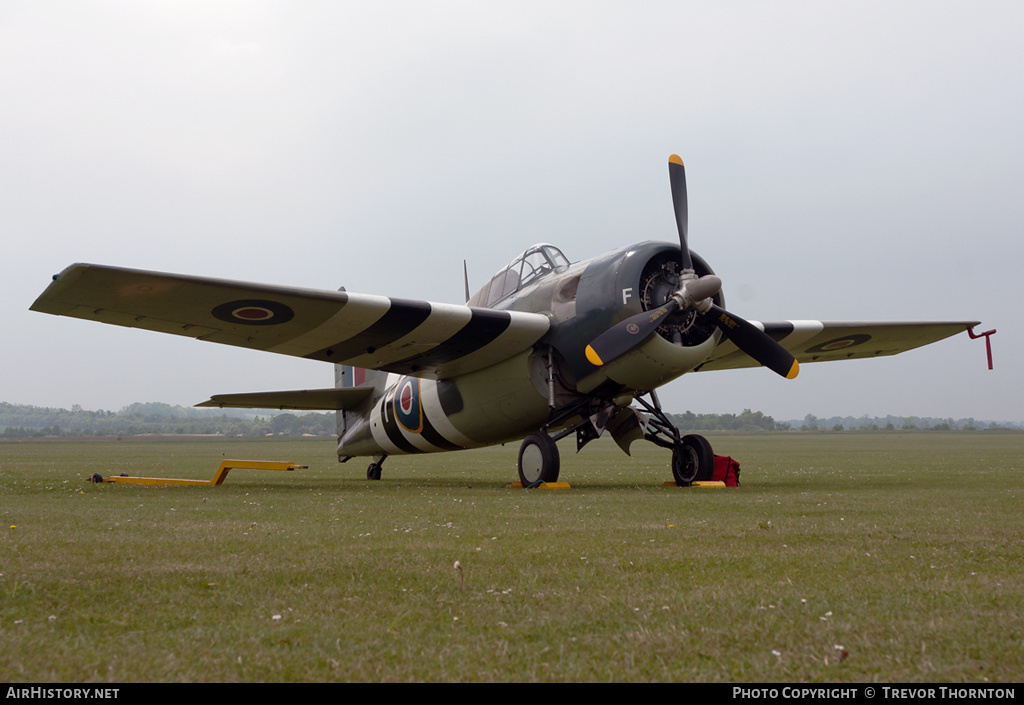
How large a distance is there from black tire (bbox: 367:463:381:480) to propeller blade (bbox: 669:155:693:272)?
899 centimetres

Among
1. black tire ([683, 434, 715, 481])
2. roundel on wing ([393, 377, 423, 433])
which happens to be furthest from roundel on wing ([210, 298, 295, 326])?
black tire ([683, 434, 715, 481])

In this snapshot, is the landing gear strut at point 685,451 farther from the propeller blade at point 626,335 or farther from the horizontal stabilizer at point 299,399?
the horizontal stabilizer at point 299,399

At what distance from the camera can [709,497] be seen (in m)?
9.35

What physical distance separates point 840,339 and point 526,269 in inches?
297

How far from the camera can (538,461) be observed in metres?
12.0

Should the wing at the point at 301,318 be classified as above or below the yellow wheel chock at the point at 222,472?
above

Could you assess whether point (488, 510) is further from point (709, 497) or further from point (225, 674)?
point (225, 674)

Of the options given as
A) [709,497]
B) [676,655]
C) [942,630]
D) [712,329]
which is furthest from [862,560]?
[712,329]

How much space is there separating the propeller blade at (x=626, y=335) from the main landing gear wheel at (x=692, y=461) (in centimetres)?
249

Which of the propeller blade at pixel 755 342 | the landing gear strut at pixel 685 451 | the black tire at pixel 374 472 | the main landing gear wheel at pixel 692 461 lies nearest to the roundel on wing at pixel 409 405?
the black tire at pixel 374 472

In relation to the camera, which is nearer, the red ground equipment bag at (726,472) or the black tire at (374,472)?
the red ground equipment bag at (726,472)

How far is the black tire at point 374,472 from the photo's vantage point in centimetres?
1708

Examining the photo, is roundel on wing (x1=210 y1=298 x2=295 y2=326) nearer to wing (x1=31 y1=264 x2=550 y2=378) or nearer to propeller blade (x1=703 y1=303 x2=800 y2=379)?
wing (x1=31 y1=264 x2=550 y2=378)

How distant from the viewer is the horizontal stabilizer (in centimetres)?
1557
